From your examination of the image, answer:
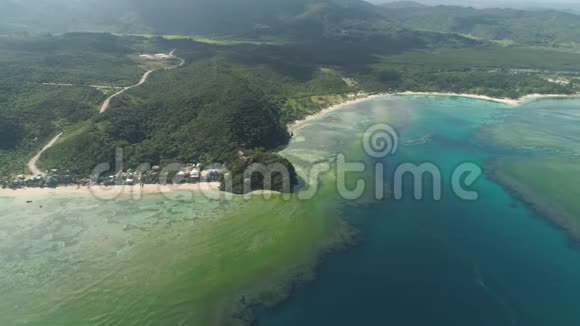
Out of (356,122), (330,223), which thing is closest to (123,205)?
(330,223)

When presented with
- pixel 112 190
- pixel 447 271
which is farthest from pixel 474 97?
pixel 112 190

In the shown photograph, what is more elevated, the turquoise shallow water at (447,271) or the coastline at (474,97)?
the coastline at (474,97)

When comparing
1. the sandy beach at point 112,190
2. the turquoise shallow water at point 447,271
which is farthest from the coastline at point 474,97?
the sandy beach at point 112,190

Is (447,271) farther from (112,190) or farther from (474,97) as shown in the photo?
(474,97)

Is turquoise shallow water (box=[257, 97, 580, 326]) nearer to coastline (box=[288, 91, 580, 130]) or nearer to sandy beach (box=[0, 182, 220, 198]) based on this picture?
sandy beach (box=[0, 182, 220, 198])

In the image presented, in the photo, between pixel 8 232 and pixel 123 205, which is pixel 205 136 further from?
pixel 8 232

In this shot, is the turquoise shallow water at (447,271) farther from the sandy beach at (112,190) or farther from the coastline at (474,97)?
the coastline at (474,97)
